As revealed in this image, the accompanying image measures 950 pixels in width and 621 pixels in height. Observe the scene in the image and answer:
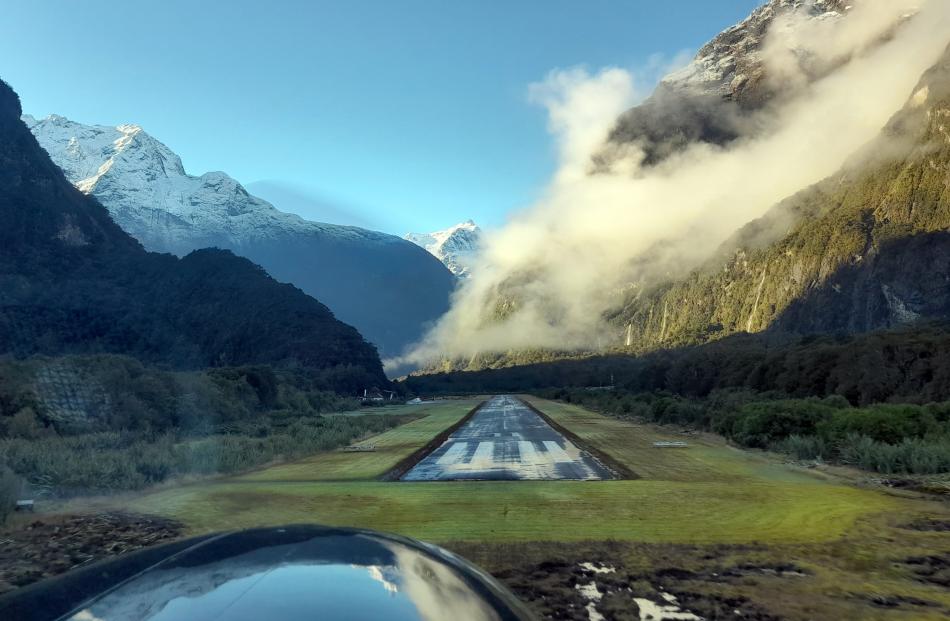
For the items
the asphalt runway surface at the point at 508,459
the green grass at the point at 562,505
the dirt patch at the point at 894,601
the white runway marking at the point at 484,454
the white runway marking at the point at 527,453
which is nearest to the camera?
the dirt patch at the point at 894,601

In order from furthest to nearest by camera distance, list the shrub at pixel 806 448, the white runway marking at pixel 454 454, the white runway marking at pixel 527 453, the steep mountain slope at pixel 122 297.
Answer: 1. the steep mountain slope at pixel 122 297
2. the white runway marking at pixel 454 454
3. the white runway marking at pixel 527 453
4. the shrub at pixel 806 448

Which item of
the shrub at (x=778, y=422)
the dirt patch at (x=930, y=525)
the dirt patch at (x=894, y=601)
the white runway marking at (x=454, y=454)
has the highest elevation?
the shrub at (x=778, y=422)

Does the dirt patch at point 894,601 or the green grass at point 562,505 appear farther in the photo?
the green grass at point 562,505

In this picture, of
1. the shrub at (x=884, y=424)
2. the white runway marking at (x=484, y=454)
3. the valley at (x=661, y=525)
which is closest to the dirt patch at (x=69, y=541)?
the valley at (x=661, y=525)

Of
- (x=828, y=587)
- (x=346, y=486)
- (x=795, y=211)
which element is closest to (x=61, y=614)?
(x=828, y=587)

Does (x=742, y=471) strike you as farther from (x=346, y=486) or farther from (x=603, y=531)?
(x=346, y=486)

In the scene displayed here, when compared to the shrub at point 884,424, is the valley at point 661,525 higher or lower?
lower

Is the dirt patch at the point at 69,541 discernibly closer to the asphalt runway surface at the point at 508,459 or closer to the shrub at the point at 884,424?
the asphalt runway surface at the point at 508,459

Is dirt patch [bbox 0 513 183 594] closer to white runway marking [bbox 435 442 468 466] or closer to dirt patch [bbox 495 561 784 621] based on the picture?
dirt patch [bbox 495 561 784 621]
